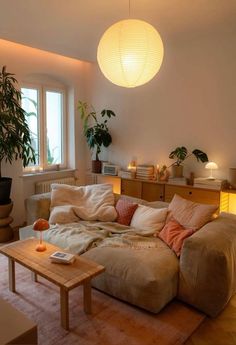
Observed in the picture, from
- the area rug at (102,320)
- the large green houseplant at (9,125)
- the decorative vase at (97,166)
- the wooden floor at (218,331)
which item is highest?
the large green houseplant at (9,125)

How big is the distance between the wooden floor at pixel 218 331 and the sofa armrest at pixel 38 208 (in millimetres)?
2043

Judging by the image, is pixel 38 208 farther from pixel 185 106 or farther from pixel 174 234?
pixel 185 106

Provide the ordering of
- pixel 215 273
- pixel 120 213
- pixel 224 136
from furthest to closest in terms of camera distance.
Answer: pixel 224 136 → pixel 120 213 → pixel 215 273

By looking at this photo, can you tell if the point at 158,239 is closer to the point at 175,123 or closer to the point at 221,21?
the point at 175,123

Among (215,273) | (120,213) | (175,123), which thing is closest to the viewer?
(215,273)

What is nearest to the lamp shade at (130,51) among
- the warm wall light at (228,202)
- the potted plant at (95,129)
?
the warm wall light at (228,202)

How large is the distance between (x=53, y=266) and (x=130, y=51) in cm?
165

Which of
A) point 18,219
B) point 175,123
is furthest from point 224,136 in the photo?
point 18,219

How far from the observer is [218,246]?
2.22 metres

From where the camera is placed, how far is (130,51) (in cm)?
194

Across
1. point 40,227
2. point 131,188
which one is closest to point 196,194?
point 131,188

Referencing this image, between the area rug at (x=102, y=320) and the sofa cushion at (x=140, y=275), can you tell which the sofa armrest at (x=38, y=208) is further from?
the sofa cushion at (x=140, y=275)

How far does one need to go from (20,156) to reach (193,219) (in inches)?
95.6

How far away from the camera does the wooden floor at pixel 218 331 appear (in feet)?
6.56
